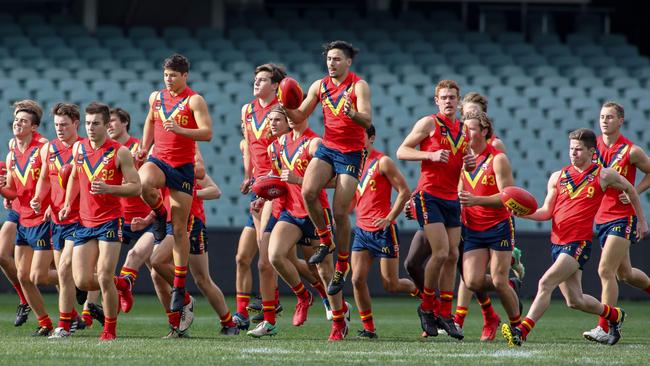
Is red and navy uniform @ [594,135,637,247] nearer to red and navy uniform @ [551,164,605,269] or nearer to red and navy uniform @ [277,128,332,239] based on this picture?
red and navy uniform @ [551,164,605,269]

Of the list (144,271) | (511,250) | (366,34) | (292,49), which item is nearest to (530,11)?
(366,34)

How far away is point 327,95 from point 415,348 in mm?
2220

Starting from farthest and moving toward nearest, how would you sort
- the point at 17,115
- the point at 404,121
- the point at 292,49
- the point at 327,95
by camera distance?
the point at 292,49
the point at 404,121
the point at 17,115
the point at 327,95

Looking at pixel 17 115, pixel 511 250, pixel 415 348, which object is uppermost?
pixel 17 115

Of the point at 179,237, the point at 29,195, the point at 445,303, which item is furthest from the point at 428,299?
the point at 29,195

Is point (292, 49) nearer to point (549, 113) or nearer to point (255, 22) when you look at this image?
point (255, 22)

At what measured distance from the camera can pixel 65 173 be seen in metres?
10.0

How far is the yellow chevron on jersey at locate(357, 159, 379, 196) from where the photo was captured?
10883mm

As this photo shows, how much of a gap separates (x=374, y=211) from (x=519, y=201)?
164 cm

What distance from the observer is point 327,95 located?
32.3 ft

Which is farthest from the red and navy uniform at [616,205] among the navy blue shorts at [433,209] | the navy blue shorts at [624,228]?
the navy blue shorts at [433,209]

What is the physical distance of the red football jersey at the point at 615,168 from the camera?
1030cm

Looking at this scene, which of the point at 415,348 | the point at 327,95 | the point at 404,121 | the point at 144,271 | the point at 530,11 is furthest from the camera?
the point at 530,11

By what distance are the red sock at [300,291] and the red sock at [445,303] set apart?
138 cm
